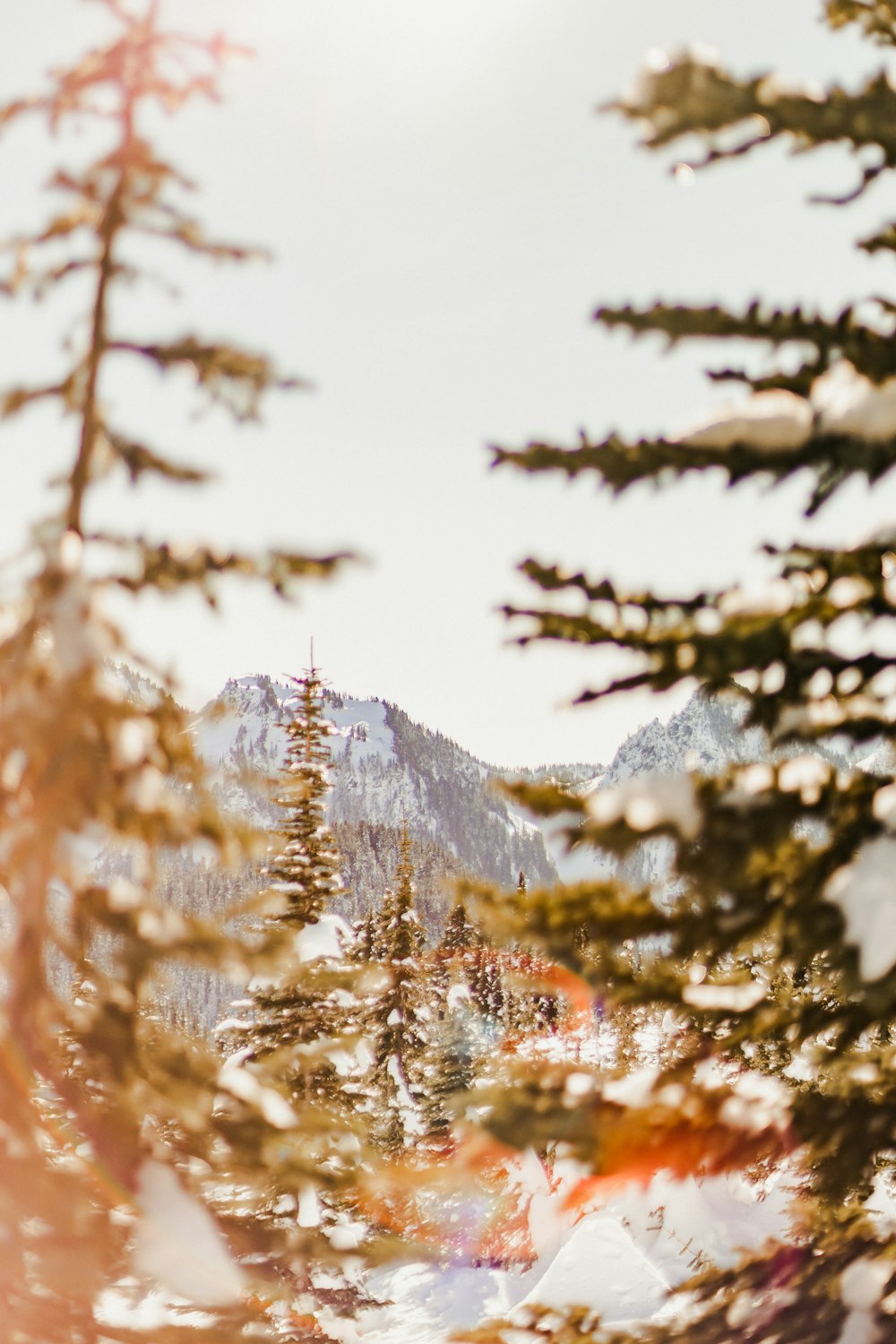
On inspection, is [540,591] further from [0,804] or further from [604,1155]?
[0,804]

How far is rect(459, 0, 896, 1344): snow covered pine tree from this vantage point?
9.45 ft

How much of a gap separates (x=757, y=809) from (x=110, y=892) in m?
3.77

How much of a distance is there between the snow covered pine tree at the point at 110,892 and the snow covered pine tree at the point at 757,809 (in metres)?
2.37

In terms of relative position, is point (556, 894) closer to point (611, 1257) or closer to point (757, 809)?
point (757, 809)

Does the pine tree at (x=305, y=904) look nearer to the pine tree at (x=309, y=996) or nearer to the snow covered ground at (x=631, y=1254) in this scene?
the pine tree at (x=309, y=996)

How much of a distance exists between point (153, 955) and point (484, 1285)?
34.5m

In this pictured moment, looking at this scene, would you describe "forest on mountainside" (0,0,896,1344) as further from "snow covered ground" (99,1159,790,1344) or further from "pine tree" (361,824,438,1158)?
"pine tree" (361,824,438,1158)

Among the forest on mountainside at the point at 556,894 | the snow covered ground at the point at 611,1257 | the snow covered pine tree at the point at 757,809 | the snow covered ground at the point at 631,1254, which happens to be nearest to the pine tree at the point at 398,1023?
the snow covered ground at the point at 611,1257

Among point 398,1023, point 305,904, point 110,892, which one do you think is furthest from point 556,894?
point 398,1023

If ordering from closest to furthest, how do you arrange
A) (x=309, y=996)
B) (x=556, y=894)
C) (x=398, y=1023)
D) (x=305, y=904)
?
(x=556, y=894) → (x=309, y=996) → (x=305, y=904) → (x=398, y=1023)

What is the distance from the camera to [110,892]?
16.5 ft

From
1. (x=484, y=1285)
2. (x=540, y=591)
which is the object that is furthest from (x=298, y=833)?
(x=484, y=1285)

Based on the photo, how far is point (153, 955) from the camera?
15.9 feet

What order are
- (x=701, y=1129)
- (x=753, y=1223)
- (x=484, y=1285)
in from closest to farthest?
(x=701, y=1129) → (x=753, y=1223) → (x=484, y=1285)
